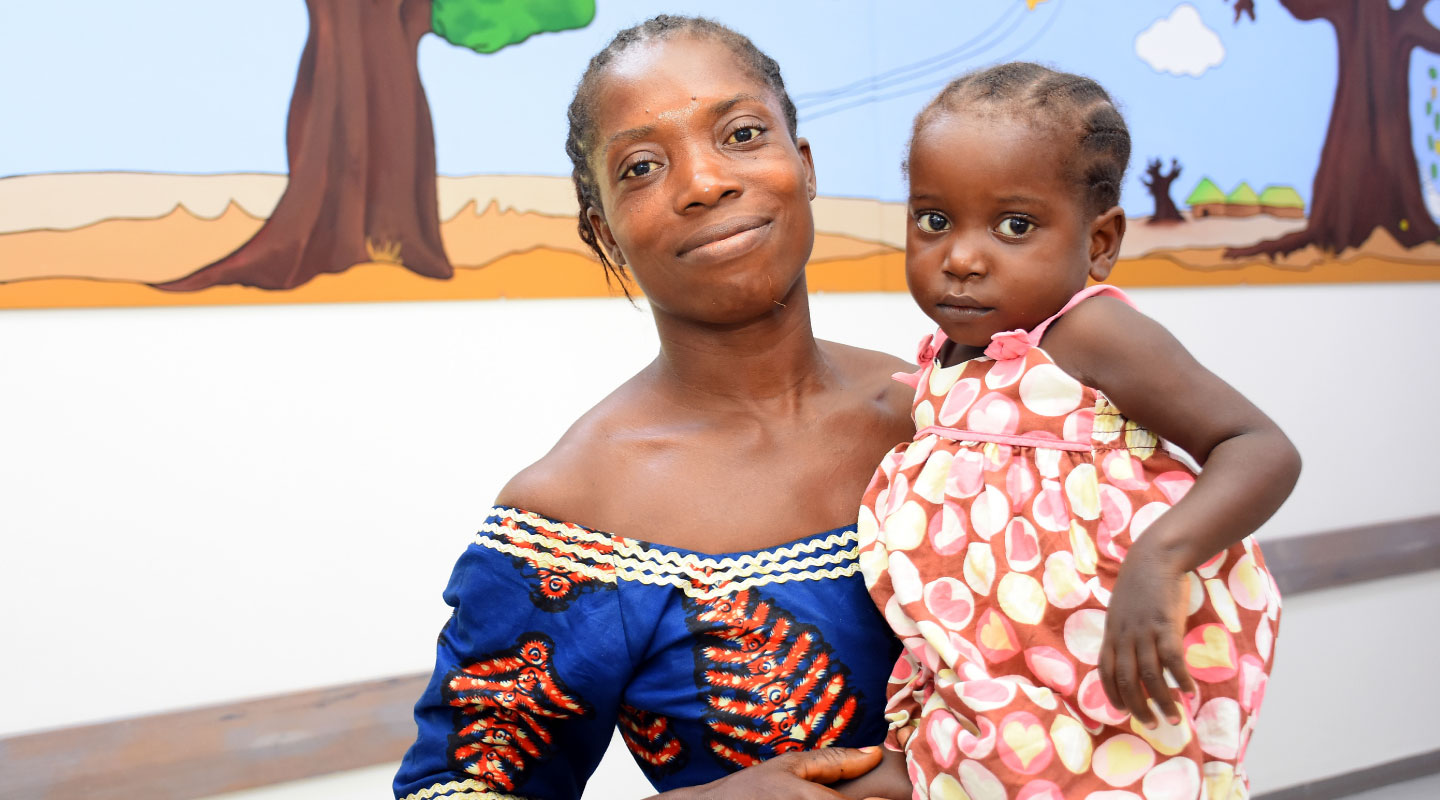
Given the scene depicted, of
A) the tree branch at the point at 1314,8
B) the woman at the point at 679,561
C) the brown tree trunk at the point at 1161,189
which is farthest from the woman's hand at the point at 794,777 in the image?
the tree branch at the point at 1314,8

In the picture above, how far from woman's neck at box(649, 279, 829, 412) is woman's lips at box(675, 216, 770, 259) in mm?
119

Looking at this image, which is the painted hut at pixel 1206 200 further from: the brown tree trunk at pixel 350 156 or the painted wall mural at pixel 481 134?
the brown tree trunk at pixel 350 156

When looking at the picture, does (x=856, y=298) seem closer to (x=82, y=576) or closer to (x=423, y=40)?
(x=423, y=40)

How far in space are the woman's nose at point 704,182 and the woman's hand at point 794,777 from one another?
21.1 inches

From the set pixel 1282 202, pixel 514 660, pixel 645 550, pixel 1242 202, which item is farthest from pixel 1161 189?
pixel 514 660

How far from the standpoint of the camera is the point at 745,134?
1181 mm

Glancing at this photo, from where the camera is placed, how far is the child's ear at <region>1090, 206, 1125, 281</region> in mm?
1146

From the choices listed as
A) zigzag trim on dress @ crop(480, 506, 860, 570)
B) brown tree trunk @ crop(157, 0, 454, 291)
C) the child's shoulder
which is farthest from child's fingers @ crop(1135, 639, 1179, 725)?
brown tree trunk @ crop(157, 0, 454, 291)

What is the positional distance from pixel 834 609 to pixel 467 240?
1.37m

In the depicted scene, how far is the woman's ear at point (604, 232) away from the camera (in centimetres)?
129

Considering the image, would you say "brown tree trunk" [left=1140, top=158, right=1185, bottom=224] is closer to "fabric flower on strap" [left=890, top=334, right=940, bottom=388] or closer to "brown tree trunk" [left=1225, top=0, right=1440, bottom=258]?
"brown tree trunk" [left=1225, top=0, right=1440, bottom=258]

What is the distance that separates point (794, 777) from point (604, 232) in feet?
2.02

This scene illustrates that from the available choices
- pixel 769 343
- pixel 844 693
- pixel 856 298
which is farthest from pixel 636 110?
pixel 856 298

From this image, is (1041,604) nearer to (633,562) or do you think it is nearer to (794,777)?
(794,777)
